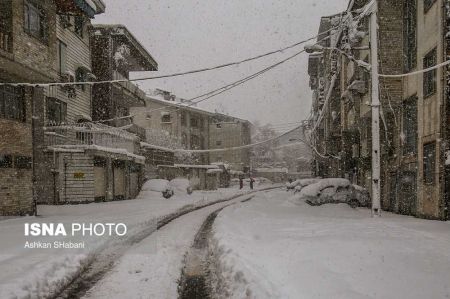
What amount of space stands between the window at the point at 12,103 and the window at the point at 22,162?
1.60m

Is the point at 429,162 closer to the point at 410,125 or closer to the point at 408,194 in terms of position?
the point at 408,194

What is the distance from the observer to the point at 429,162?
1586cm

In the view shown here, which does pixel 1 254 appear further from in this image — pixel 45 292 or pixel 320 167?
pixel 320 167

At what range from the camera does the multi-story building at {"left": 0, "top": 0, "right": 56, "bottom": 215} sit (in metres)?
15.0

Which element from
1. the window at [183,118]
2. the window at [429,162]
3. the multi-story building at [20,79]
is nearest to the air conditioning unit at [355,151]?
the window at [429,162]

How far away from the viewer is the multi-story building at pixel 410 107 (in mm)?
14539

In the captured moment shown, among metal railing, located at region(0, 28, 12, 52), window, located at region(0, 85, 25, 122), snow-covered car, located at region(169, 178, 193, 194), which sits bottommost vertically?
snow-covered car, located at region(169, 178, 193, 194)

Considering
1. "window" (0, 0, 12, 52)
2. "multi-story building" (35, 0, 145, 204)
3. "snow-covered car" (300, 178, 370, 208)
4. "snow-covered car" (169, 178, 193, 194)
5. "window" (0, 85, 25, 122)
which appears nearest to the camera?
"window" (0, 0, 12, 52)

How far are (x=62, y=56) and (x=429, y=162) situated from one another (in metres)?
19.9

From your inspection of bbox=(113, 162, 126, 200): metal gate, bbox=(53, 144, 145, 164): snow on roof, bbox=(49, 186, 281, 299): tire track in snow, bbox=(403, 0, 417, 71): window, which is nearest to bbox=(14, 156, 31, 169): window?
bbox=(53, 144, 145, 164): snow on roof

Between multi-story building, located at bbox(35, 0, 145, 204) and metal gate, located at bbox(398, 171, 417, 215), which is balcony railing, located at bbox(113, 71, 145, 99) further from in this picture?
metal gate, located at bbox(398, 171, 417, 215)

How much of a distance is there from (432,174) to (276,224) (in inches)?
246

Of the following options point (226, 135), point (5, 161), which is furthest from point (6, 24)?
point (226, 135)

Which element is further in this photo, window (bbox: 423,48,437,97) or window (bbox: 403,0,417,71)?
window (bbox: 403,0,417,71)
